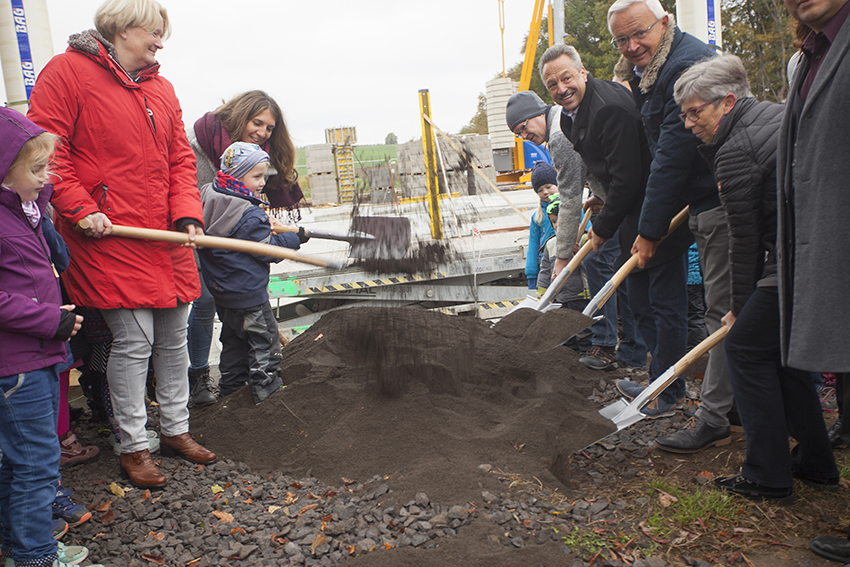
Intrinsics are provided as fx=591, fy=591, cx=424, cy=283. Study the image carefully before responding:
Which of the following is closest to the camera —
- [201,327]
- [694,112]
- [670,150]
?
[694,112]

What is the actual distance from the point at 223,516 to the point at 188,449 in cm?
62

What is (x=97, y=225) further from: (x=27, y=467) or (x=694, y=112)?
(x=694, y=112)

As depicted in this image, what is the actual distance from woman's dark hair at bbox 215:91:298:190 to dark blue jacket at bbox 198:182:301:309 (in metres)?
0.43

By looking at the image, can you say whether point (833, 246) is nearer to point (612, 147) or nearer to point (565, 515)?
point (565, 515)

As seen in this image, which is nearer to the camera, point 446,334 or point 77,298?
point 77,298

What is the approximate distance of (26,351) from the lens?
2.08 meters

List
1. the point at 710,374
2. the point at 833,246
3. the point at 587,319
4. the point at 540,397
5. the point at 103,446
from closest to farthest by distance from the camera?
the point at 833,246 < the point at 710,374 < the point at 103,446 < the point at 540,397 < the point at 587,319

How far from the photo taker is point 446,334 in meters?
4.12

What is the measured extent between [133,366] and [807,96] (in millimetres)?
2933

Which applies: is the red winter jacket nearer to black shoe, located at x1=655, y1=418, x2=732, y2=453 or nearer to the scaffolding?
the scaffolding

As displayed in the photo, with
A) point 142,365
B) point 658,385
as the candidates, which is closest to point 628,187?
point 658,385

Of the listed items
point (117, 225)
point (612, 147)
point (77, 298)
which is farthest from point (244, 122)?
point (612, 147)

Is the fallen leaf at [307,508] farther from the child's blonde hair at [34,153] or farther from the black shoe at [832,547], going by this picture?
the black shoe at [832,547]

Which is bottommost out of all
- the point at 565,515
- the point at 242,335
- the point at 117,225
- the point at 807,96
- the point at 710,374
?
the point at 565,515
